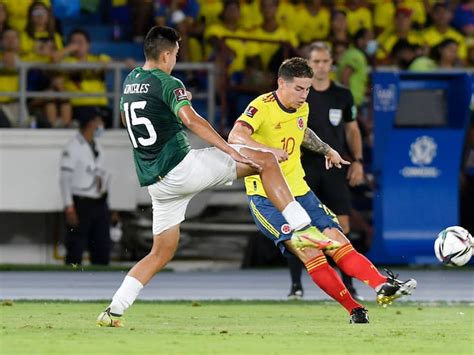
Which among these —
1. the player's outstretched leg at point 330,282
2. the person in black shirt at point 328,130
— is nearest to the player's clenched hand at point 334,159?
the player's outstretched leg at point 330,282

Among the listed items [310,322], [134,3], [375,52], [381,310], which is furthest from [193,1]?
[310,322]

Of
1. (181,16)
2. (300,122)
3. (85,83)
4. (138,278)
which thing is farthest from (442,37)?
(138,278)

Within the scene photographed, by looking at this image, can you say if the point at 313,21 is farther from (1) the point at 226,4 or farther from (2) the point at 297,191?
(2) the point at 297,191

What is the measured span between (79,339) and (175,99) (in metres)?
1.96

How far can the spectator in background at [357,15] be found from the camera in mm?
21141

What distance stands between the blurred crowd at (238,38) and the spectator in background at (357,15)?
0.02 m

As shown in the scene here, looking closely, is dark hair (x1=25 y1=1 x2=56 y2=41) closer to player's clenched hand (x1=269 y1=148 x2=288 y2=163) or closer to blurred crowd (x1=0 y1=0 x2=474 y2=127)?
blurred crowd (x1=0 y1=0 x2=474 y2=127)

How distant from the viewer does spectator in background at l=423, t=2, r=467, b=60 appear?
820 inches

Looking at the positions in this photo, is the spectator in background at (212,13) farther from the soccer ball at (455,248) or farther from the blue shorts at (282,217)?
the soccer ball at (455,248)

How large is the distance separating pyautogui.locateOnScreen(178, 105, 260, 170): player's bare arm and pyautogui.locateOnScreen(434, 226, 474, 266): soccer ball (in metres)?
1.82

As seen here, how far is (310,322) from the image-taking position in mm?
11352

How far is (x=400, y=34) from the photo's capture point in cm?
2072

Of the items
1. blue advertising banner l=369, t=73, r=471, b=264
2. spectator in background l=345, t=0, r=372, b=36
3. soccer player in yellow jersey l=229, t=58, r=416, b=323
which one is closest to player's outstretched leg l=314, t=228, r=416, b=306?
soccer player in yellow jersey l=229, t=58, r=416, b=323

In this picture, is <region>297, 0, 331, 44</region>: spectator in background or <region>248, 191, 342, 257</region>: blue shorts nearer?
<region>248, 191, 342, 257</region>: blue shorts
